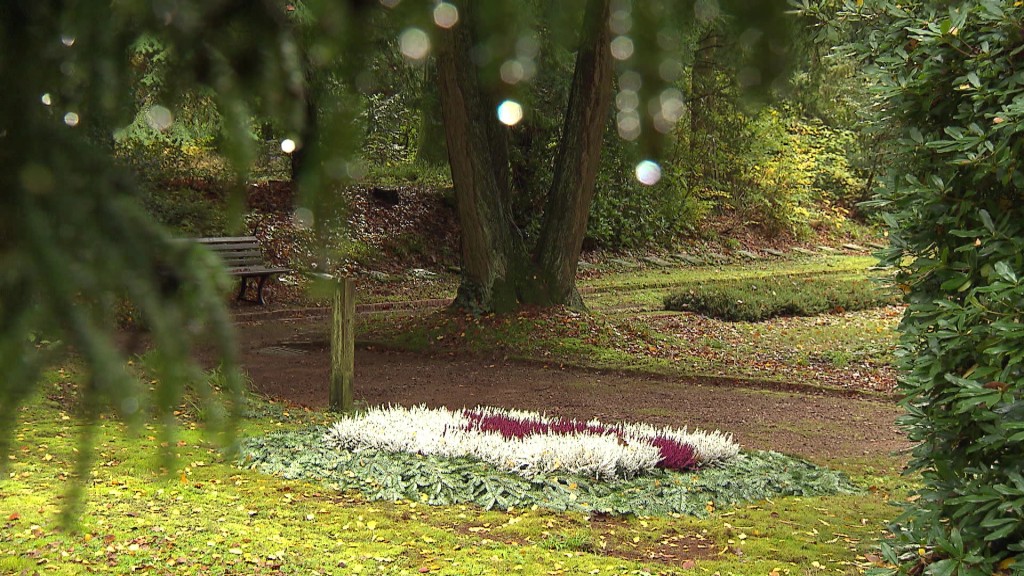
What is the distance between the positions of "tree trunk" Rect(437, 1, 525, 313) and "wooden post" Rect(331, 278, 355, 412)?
4.70 meters

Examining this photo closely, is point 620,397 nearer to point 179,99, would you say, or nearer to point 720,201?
point 179,99

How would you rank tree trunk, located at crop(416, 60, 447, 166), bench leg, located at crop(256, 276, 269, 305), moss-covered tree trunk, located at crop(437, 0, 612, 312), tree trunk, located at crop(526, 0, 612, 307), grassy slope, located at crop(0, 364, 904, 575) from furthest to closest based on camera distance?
bench leg, located at crop(256, 276, 269, 305) → tree trunk, located at crop(416, 60, 447, 166) → tree trunk, located at crop(526, 0, 612, 307) → moss-covered tree trunk, located at crop(437, 0, 612, 312) → grassy slope, located at crop(0, 364, 904, 575)

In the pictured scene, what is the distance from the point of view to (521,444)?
6.33 meters

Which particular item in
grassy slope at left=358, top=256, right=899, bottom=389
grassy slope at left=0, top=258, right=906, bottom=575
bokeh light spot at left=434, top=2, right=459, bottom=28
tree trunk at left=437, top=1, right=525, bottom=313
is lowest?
grassy slope at left=358, top=256, right=899, bottom=389

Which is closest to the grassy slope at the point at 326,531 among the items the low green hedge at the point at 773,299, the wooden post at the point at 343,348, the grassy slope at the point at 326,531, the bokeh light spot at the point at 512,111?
the grassy slope at the point at 326,531

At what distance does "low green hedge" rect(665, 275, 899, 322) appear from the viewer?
15.6 m

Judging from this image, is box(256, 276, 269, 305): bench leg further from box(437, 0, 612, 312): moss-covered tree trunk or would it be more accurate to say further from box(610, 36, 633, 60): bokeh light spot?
box(610, 36, 633, 60): bokeh light spot

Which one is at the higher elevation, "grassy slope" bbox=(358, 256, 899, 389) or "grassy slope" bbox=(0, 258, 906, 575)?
"grassy slope" bbox=(0, 258, 906, 575)

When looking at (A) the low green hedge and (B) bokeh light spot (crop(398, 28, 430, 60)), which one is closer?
(B) bokeh light spot (crop(398, 28, 430, 60))

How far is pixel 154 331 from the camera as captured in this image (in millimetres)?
1065

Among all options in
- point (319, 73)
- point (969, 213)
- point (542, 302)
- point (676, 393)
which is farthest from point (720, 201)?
point (319, 73)

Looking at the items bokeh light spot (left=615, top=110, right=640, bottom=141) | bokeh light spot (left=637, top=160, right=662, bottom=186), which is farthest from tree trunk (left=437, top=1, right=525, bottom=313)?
bokeh light spot (left=615, top=110, right=640, bottom=141)

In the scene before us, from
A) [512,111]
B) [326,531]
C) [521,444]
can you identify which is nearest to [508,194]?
[521,444]

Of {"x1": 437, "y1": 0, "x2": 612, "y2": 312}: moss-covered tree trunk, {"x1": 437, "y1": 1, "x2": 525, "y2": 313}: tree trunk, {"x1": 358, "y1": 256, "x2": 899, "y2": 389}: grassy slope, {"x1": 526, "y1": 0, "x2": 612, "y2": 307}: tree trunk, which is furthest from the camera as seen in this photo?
{"x1": 526, "y1": 0, "x2": 612, "y2": 307}: tree trunk
